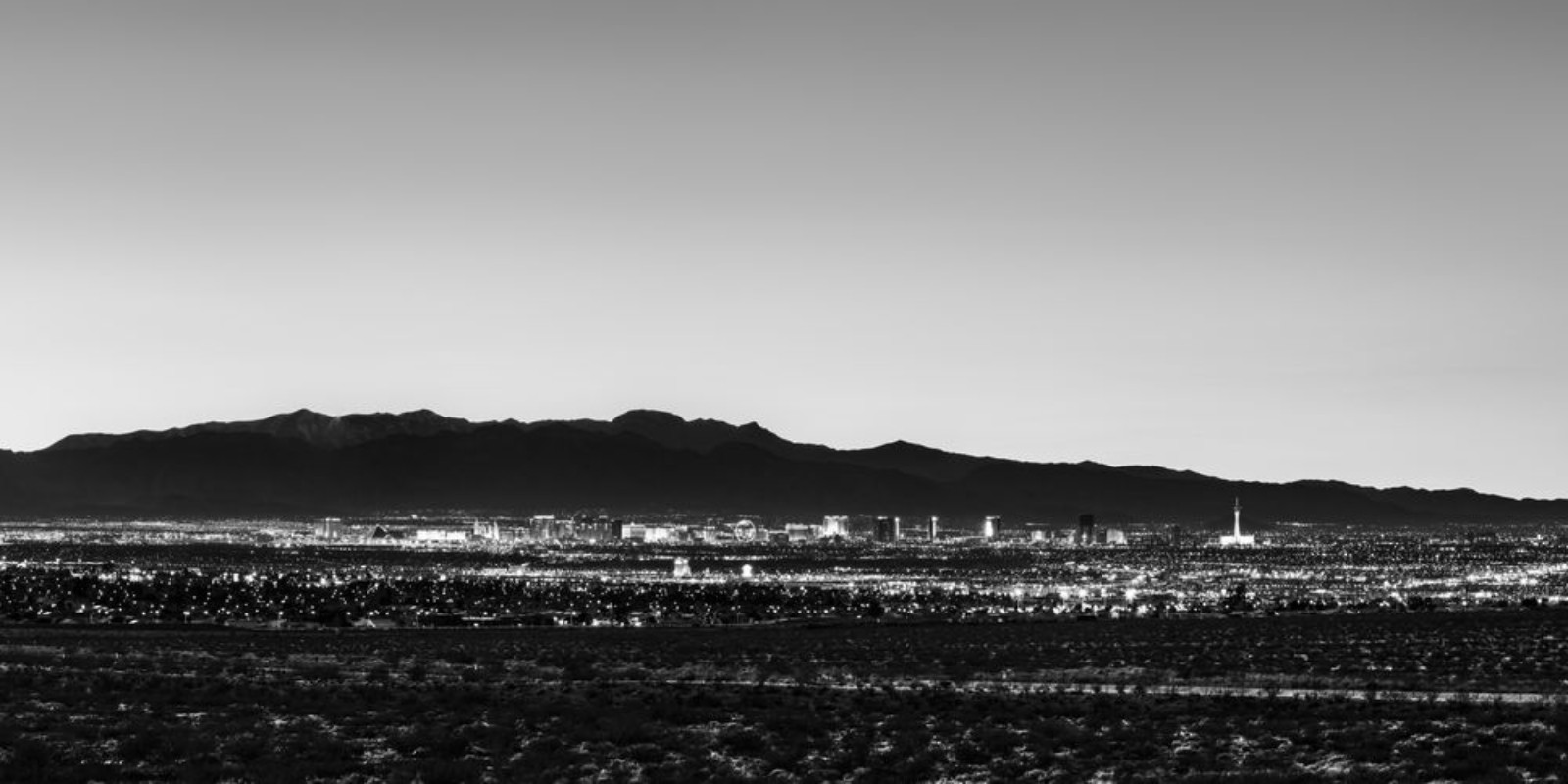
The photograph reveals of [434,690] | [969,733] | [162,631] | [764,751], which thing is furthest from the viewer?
[162,631]

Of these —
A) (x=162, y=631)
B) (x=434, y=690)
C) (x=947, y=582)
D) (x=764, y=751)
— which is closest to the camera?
(x=764, y=751)

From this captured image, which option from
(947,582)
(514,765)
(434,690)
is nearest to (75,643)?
(434,690)

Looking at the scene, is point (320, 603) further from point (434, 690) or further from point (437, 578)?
point (434, 690)

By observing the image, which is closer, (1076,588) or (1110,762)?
(1110,762)

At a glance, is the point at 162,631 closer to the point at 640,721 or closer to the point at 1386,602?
the point at 640,721

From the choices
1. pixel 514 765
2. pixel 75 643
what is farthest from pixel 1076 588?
pixel 514 765

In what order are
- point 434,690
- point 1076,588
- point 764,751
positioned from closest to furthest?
point 764,751 < point 434,690 < point 1076,588

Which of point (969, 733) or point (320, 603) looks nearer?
point (969, 733)

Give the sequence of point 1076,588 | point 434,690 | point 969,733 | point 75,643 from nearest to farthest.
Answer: point 969,733, point 434,690, point 75,643, point 1076,588
